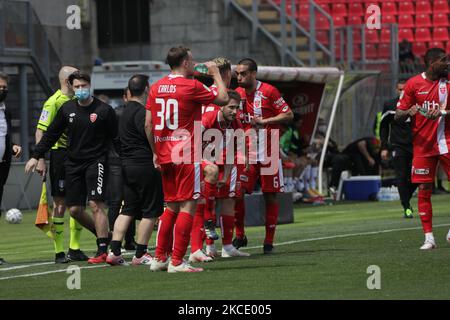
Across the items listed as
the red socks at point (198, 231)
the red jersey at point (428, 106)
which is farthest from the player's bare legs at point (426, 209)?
the red socks at point (198, 231)

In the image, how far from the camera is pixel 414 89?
13883 millimetres

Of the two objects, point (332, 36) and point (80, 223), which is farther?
point (332, 36)

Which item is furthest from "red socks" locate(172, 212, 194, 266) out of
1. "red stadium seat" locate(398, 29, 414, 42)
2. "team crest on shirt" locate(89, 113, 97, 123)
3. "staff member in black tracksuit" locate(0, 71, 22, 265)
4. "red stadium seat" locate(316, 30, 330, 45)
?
"red stadium seat" locate(398, 29, 414, 42)

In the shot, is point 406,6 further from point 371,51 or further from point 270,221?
point 270,221

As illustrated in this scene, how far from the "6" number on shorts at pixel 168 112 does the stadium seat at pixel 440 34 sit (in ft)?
78.4

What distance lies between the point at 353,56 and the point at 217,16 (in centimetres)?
476

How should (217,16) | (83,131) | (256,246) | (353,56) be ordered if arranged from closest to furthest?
(83,131) → (256,246) → (353,56) → (217,16)

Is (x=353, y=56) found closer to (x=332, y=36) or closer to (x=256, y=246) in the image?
(x=332, y=36)

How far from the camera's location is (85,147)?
1363 cm

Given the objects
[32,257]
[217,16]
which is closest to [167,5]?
[217,16]

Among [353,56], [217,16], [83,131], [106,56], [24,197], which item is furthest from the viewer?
[106,56]

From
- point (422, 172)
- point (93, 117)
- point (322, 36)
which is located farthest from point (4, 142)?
point (322, 36)

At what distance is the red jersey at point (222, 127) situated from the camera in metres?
13.3

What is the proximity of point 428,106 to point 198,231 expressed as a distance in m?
2.81
